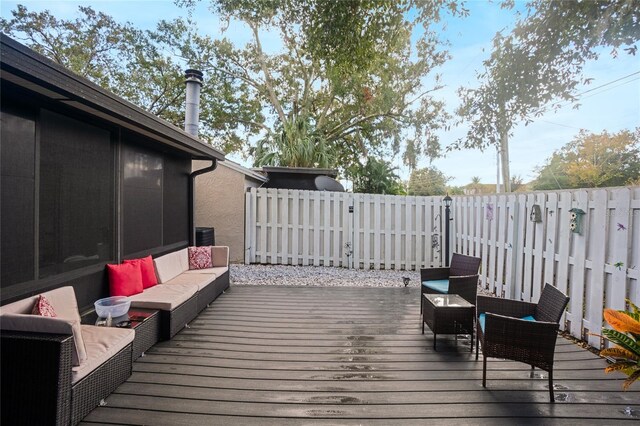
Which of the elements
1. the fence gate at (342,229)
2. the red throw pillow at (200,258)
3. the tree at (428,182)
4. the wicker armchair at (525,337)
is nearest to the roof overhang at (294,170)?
the fence gate at (342,229)

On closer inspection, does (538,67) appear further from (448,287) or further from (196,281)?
(196,281)

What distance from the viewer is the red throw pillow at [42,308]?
2.30 m

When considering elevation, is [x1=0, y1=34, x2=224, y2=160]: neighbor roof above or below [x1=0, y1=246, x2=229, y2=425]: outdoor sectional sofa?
above

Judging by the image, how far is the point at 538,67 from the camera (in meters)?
4.99

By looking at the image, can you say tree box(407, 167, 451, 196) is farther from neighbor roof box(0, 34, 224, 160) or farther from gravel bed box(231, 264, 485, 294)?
neighbor roof box(0, 34, 224, 160)

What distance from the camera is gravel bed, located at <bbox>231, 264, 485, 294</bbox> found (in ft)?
19.9

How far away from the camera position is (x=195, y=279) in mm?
4383

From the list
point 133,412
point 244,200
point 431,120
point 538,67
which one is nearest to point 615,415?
point 133,412

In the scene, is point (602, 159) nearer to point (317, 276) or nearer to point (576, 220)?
point (576, 220)

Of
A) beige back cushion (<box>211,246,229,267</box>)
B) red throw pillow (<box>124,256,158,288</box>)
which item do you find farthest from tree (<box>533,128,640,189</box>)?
red throw pillow (<box>124,256,158,288</box>)

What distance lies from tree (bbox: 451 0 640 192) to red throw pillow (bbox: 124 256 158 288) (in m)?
5.85

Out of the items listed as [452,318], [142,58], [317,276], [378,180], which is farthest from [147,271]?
[142,58]

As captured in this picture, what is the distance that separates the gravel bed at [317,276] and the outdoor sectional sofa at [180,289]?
2.95 ft

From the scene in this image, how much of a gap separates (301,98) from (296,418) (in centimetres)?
1481
